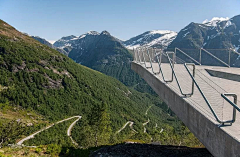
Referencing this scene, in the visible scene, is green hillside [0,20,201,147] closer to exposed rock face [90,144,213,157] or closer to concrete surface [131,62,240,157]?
Answer: exposed rock face [90,144,213,157]

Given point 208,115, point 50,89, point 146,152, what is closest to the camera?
point 208,115

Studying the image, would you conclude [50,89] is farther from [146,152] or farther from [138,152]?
[146,152]

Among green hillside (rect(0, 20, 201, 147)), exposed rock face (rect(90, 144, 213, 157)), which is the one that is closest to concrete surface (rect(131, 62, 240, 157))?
exposed rock face (rect(90, 144, 213, 157))

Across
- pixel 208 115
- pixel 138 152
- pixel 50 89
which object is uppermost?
pixel 208 115

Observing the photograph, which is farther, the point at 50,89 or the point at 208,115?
the point at 50,89

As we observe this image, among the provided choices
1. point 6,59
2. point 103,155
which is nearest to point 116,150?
point 103,155

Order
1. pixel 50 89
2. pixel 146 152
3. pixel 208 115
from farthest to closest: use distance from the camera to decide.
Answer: pixel 50 89, pixel 146 152, pixel 208 115

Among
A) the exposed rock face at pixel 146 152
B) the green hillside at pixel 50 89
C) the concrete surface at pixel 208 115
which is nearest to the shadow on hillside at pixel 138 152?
the exposed rock face at pixel 146 152

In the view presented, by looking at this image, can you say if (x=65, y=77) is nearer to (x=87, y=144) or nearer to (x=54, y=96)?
(x=54, y=96)

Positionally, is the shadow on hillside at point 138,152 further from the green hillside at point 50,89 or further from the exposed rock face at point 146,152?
the green hillside at point 50,89

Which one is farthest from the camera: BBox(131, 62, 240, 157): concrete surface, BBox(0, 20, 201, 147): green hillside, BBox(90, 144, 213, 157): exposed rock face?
BBox(0, 20, 201, 147): green hillside

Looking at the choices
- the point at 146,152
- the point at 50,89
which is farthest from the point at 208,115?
the point at 50,89
